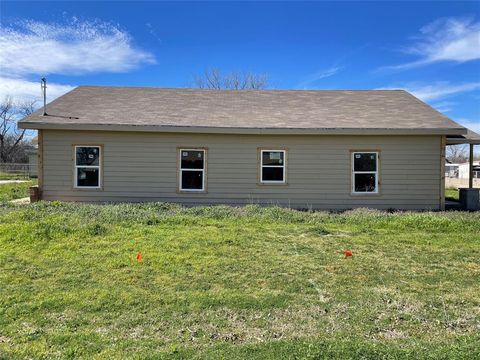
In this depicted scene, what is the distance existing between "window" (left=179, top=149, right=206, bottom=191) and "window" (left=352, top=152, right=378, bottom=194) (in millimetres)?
4718

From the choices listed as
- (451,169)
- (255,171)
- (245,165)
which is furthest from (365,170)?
(451,169)

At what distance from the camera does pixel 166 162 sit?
39.5 feet

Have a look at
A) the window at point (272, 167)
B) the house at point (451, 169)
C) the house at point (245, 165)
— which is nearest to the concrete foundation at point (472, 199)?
the house at point (245, 165)

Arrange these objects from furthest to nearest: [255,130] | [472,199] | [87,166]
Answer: [472,199]
[87,166]
[255,130]

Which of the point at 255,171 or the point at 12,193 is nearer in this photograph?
the point at 255,171

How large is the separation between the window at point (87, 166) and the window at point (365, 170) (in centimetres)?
794

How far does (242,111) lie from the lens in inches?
532

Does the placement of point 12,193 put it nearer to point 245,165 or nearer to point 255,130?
point 245,165

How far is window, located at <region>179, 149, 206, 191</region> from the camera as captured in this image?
12.1 m

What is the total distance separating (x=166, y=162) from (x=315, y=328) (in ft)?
30.0

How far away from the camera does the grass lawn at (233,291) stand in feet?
10.8

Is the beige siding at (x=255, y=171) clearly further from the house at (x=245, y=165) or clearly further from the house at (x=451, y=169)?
the house at (x=451, y=169)

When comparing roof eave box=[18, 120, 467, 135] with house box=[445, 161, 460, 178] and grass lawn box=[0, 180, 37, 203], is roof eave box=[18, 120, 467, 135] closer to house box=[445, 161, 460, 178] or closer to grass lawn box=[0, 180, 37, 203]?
grass lawn box=[0, 180, 37, 203]

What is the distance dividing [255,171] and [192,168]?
1975 millimetres
